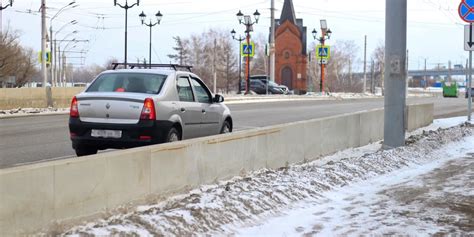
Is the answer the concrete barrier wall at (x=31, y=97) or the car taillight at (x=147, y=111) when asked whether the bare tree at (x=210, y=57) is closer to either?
the concrete barrier wall at (x=31, y=97)

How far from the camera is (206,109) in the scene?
33.4ft

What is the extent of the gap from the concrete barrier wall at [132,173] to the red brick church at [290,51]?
71.7 metres

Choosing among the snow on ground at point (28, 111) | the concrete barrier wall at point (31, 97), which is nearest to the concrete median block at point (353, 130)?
the snow on ground at point (28, 111)

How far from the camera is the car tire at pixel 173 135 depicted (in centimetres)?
873

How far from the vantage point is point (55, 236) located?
482 cm

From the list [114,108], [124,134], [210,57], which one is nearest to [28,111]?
[114,108]

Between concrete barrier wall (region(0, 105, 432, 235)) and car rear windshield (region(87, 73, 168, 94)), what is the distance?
1866 mm

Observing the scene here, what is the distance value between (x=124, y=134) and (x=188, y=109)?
1.46 metres

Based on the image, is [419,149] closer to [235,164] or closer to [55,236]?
[235,164]

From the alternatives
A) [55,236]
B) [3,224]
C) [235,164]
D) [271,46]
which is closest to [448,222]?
[235,164]

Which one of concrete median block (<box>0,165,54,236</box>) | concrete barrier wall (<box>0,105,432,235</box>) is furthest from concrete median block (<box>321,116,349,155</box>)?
concrete median block (<box>0,165,54,236</box>)

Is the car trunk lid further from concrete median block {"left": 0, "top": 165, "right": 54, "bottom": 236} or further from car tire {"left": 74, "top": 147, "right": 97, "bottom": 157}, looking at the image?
concrete median block {"left": 0, "top": 165, "right": 54, "bottom": 236}

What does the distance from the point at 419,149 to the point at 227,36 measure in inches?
4042

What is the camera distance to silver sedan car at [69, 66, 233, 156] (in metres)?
8.38
